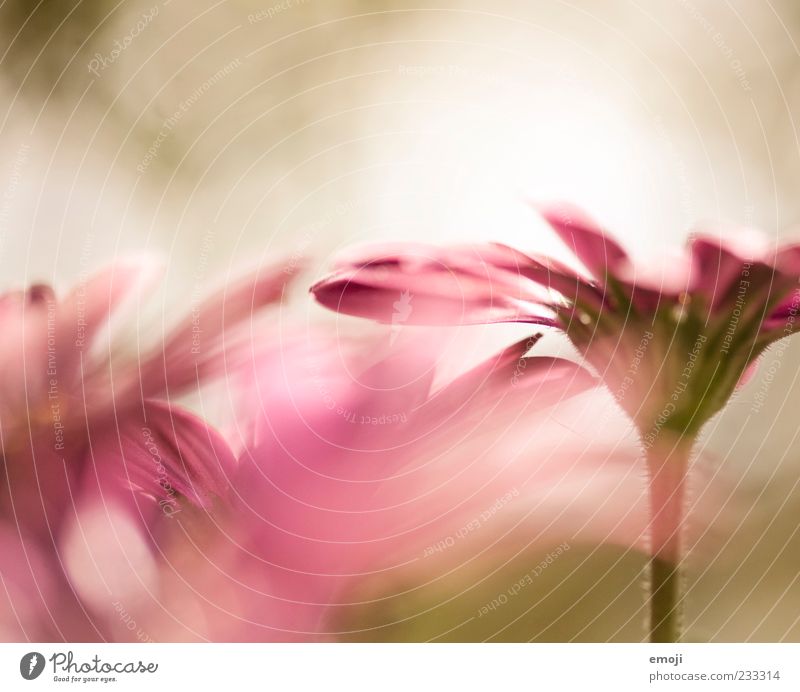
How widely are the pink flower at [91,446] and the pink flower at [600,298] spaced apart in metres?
0.08

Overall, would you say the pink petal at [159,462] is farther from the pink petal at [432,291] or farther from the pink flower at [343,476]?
the pink petal at [432,291]

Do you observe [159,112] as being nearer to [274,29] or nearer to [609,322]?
[274,29]

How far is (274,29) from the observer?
1.71 feet

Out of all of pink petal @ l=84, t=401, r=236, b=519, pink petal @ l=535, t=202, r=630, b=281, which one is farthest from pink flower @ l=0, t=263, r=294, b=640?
pink petal @ l=535, t=202, r=630, b=281

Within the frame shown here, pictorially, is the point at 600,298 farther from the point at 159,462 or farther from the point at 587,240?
the point at 159,462

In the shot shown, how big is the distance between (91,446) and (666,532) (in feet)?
1.33

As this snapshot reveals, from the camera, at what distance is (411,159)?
1.71 feet

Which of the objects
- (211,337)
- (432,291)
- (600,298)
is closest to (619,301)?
(600,298)

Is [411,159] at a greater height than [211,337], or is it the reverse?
[411,159]
